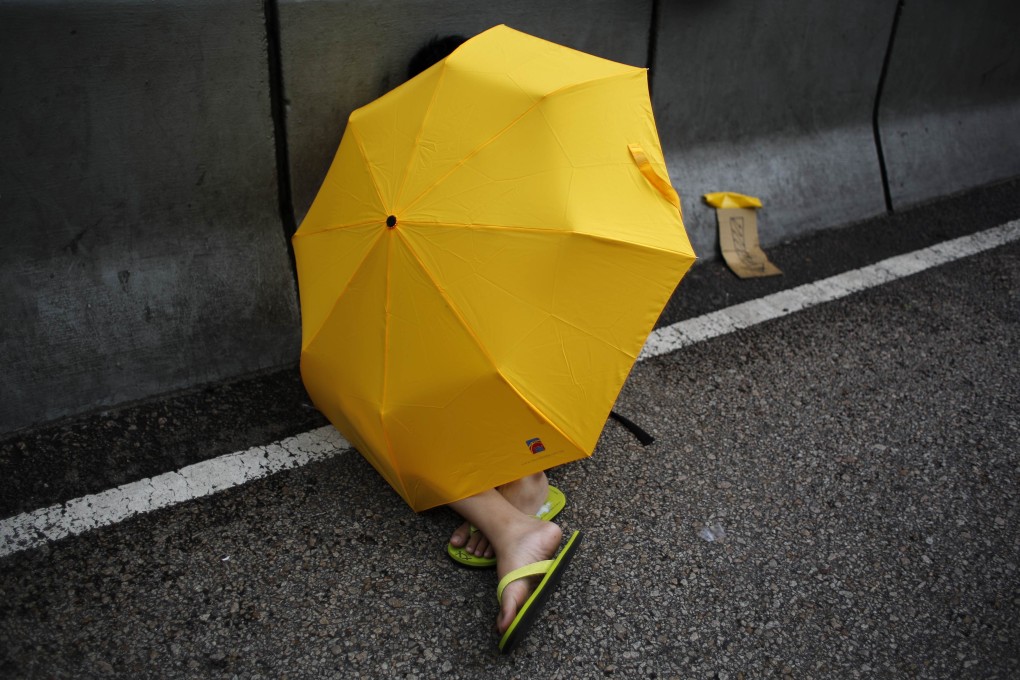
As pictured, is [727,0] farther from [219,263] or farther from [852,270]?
[219,263]

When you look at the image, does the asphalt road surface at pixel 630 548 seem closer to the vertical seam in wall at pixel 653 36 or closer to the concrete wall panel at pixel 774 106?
the concrete wall panel at pixel 774 106

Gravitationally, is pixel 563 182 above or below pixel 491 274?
above

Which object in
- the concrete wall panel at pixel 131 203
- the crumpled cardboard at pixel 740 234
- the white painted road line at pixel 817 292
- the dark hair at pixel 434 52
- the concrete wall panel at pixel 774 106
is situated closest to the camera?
the concrete wall panel at pixel 131 203

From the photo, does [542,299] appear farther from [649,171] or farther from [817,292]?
[817,292]

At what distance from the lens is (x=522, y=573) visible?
2.54m

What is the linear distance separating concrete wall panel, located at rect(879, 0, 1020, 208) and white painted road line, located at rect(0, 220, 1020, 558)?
1469 millimetres

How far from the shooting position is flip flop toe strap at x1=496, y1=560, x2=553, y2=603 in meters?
2.54

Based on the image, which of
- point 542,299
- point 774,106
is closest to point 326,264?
point 542,299

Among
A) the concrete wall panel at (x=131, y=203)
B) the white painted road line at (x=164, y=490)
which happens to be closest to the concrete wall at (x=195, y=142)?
the concrete wall panel at (x=131, y=203)

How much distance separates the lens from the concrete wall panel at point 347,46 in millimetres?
3227

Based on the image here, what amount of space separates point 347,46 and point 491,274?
1.38 metres

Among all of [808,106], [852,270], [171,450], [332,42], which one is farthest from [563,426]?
[808,106]

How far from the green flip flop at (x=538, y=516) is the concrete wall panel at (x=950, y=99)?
128 inches

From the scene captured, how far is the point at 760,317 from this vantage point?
405 cm
